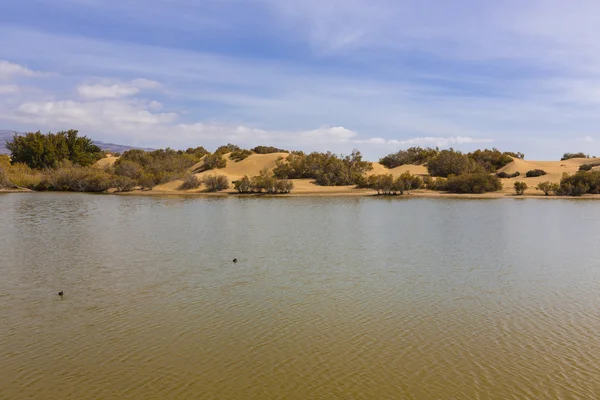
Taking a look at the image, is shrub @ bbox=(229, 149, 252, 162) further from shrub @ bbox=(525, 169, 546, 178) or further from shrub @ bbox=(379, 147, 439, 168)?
shrub @ bbox=(525, 169, 546, 178)

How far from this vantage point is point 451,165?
208 feet

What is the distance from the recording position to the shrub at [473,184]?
172 feet

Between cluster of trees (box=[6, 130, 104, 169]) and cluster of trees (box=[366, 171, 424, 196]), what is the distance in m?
43.4

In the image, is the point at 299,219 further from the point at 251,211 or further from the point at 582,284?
the point at 582,284

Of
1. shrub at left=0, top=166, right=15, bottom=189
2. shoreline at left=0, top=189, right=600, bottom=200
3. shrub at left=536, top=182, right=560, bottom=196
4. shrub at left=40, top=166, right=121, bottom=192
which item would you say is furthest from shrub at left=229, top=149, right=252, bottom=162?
shrub at left=536, top=182, right=560, bottom=196

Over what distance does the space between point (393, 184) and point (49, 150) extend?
163 ft

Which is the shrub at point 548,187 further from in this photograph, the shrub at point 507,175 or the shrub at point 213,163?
the shrub at point 213,163

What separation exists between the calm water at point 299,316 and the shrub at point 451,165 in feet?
137

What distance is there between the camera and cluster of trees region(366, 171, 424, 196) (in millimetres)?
52094

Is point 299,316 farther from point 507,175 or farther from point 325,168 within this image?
point 507,175

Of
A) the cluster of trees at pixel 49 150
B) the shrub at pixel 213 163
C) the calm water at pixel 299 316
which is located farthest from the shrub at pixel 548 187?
the cluster of trees at pixel 49 150

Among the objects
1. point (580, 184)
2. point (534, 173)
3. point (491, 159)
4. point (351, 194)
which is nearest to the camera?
point (580, 184)

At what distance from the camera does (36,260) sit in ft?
54.1

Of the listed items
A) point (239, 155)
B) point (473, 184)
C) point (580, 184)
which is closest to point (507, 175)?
point (473, 184)
